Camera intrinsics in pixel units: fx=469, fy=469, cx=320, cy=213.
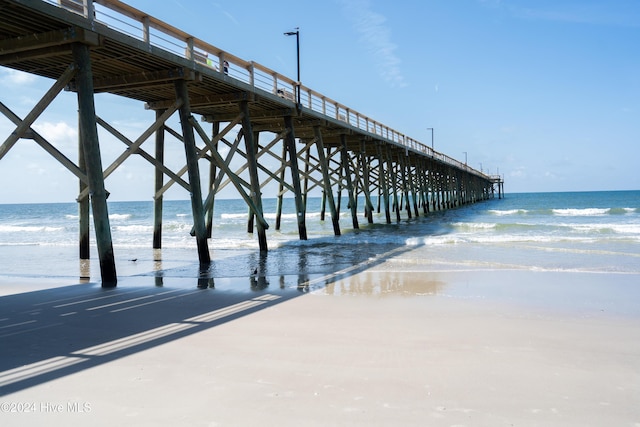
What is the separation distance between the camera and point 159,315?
225 inches

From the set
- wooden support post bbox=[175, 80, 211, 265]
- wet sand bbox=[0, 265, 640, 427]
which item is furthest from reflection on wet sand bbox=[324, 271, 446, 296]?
wooden support post bbox=[175, 80, 211, 265]

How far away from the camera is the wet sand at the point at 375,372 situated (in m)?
2.94

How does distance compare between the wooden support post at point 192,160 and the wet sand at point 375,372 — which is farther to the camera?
the wooden support post at point 192,160

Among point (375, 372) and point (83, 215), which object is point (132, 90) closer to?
point (83, 215)

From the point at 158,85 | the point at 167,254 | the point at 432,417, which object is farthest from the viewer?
Result: the point at 167,254

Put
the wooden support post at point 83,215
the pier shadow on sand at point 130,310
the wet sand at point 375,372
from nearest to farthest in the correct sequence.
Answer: the wet sand at point 375,372, the pier shadow on sand at point 130,310, the wooden support post at point 83,215

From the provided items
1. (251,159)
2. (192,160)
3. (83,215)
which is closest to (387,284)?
(192,160)

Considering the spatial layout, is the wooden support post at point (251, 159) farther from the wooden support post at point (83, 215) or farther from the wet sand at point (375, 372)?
the wet sand at point (375, 372)

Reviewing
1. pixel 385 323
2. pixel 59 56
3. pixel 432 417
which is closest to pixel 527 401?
pixel 432 417

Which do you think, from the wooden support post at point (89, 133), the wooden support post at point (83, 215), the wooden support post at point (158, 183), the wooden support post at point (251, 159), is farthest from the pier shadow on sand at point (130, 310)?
the wooden support post at point (158, 183)

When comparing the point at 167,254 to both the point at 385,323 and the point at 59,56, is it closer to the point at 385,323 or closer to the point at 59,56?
the point at 59,56

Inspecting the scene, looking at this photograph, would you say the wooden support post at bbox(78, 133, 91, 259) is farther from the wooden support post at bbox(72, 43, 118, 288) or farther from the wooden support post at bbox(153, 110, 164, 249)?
the wooden support post at bbox(72, 43, 118, 288)

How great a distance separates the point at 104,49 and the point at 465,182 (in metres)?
50.9

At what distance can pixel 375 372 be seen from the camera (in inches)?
144
